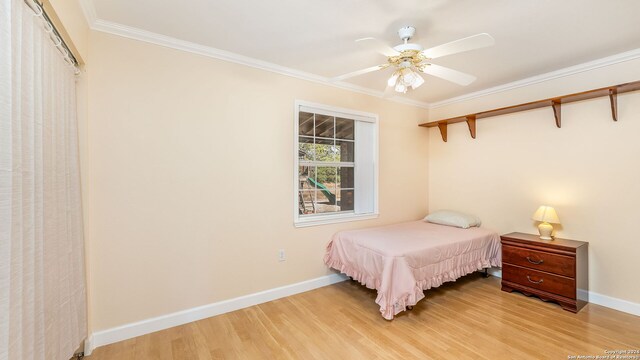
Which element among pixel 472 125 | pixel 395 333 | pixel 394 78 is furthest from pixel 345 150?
pixel 395 333

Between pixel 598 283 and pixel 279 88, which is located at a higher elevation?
pixel 279 88

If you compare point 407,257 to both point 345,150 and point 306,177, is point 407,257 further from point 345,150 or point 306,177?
point 345,150

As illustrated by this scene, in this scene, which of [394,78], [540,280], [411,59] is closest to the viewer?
[411,59]

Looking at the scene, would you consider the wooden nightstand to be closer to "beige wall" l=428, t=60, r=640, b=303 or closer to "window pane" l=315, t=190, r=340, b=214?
"beige wall" l=428, t=60, r=640, b=303

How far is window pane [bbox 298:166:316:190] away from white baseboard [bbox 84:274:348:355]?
1.07m

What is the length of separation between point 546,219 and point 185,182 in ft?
11.8

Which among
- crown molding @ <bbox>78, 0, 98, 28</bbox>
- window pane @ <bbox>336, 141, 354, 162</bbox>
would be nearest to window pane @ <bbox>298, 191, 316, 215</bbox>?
window pane @ <bbox>336, 141, 354, 162</bbox>

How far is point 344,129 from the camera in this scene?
350 cm

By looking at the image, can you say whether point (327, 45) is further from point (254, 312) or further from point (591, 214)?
point (591, 214)

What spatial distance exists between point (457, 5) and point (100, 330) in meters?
3.48

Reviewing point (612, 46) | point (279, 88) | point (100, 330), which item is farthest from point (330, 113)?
point (100, 330)

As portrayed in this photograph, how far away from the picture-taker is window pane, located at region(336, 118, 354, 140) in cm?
343

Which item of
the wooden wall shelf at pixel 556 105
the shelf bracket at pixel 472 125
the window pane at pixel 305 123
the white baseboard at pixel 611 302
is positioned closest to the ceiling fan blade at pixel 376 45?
the window pane at pixel 305 123

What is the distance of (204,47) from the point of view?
2.39m
